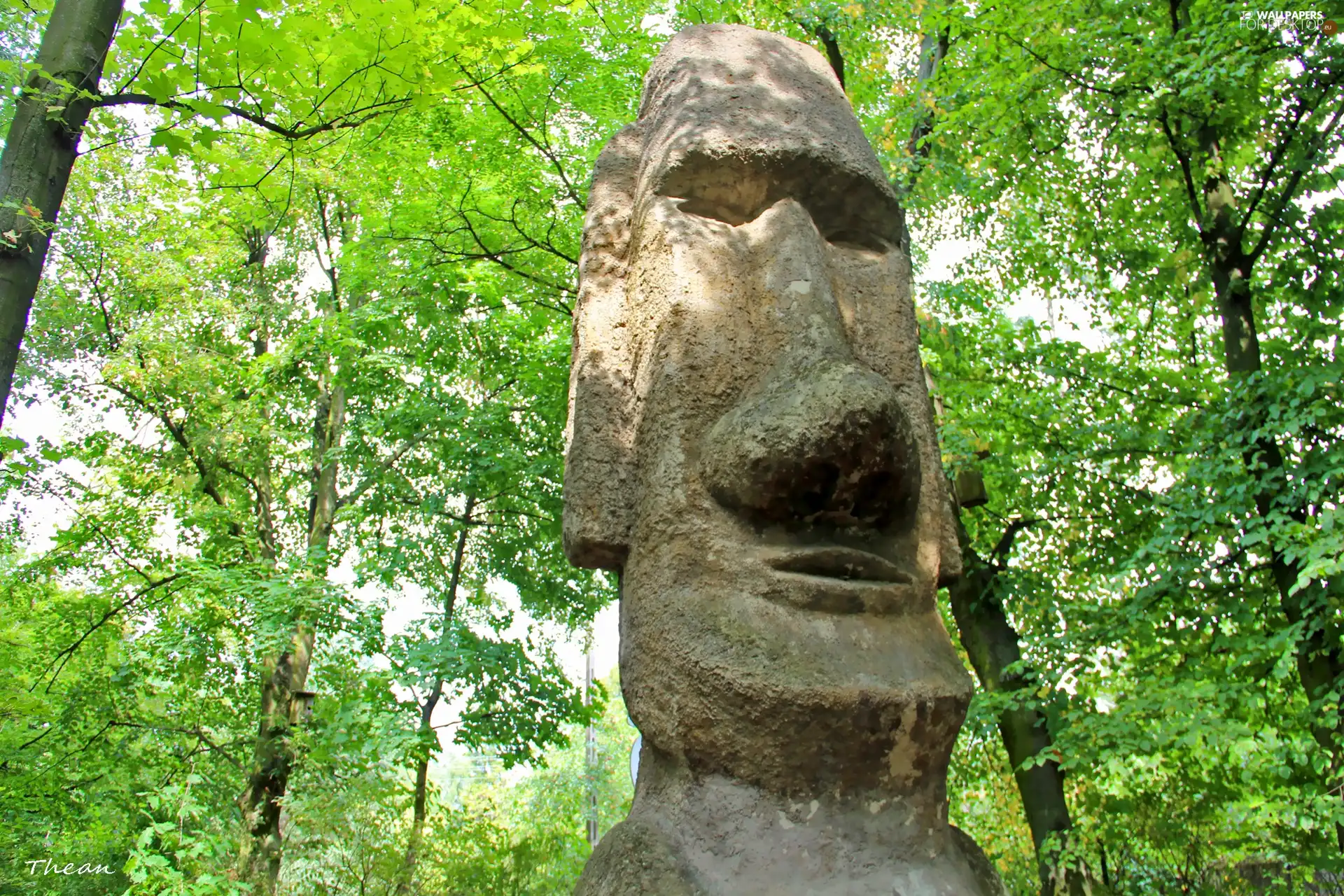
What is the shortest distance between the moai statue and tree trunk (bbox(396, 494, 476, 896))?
5198 millimetres

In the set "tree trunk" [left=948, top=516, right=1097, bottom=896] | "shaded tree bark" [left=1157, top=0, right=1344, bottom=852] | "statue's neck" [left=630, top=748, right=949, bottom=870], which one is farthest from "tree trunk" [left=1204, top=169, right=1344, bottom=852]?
"statue's neck" [left=630, top=748, right=949, bottom=870]

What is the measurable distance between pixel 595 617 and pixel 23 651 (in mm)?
5175

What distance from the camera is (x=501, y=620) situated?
877cm

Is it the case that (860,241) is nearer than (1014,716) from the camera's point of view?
Yes

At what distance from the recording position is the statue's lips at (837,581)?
2.24m

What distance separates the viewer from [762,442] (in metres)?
2.27

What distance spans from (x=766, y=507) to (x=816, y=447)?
20 cm

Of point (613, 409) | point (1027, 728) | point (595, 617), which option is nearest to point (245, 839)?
point (595, 617)

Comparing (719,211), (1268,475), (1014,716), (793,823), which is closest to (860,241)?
(719,211)

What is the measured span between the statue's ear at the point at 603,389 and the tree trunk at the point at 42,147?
1675 mm

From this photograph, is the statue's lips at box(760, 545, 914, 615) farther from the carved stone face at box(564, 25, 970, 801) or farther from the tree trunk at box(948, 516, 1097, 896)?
the tree trunk at box(948, 516, 1097, 896)

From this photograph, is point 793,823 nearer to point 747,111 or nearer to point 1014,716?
point 747,111

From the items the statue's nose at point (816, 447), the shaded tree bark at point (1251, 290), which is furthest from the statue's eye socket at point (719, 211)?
the shaded tree bark at point (1251, 290)

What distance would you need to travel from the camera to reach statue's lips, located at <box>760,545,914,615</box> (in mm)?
2238
